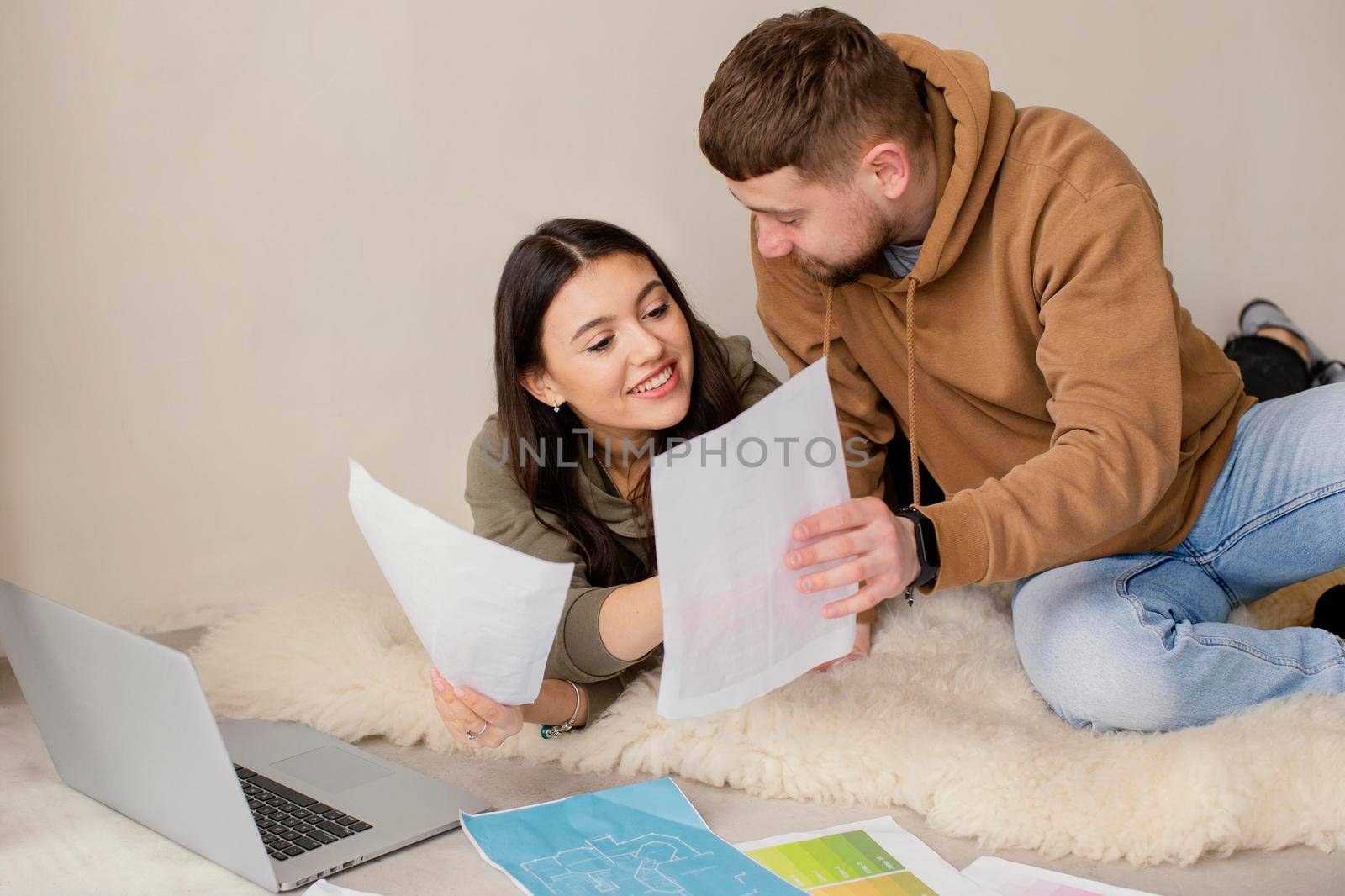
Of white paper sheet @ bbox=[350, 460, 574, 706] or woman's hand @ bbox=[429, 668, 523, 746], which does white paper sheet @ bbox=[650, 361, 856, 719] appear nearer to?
white paper sheet @ bbox=[350, 460, 574, 706]

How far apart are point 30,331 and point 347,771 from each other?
0.90 metres

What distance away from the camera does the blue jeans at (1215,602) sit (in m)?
1.33

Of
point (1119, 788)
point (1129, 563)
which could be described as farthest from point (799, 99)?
point (1119, 788)

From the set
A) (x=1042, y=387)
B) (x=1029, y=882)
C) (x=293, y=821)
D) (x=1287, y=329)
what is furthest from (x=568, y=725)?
(x=1287, y=329)

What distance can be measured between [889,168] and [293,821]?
3.11 feet

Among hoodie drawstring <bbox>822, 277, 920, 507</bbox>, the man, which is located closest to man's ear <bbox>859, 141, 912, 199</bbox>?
the man

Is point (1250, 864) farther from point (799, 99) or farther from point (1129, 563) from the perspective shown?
point (799, 99)

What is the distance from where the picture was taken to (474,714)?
1.26 m

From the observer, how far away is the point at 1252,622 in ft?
5.16

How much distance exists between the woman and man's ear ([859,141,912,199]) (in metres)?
0.30

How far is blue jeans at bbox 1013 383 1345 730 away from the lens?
133 centimetres

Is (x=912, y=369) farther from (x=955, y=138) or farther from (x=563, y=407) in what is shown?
(x=563, y=407)

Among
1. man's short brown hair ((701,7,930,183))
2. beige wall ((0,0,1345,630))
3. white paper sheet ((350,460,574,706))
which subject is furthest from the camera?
beige wall ((0,0,1345,630))

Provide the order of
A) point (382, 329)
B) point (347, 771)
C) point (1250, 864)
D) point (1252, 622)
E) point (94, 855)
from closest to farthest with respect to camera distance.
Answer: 1. point (1250, 864)
2. point (94, 855)
3. point (347, 771)
4. point (1252, 622)
5. point (382, 329)
